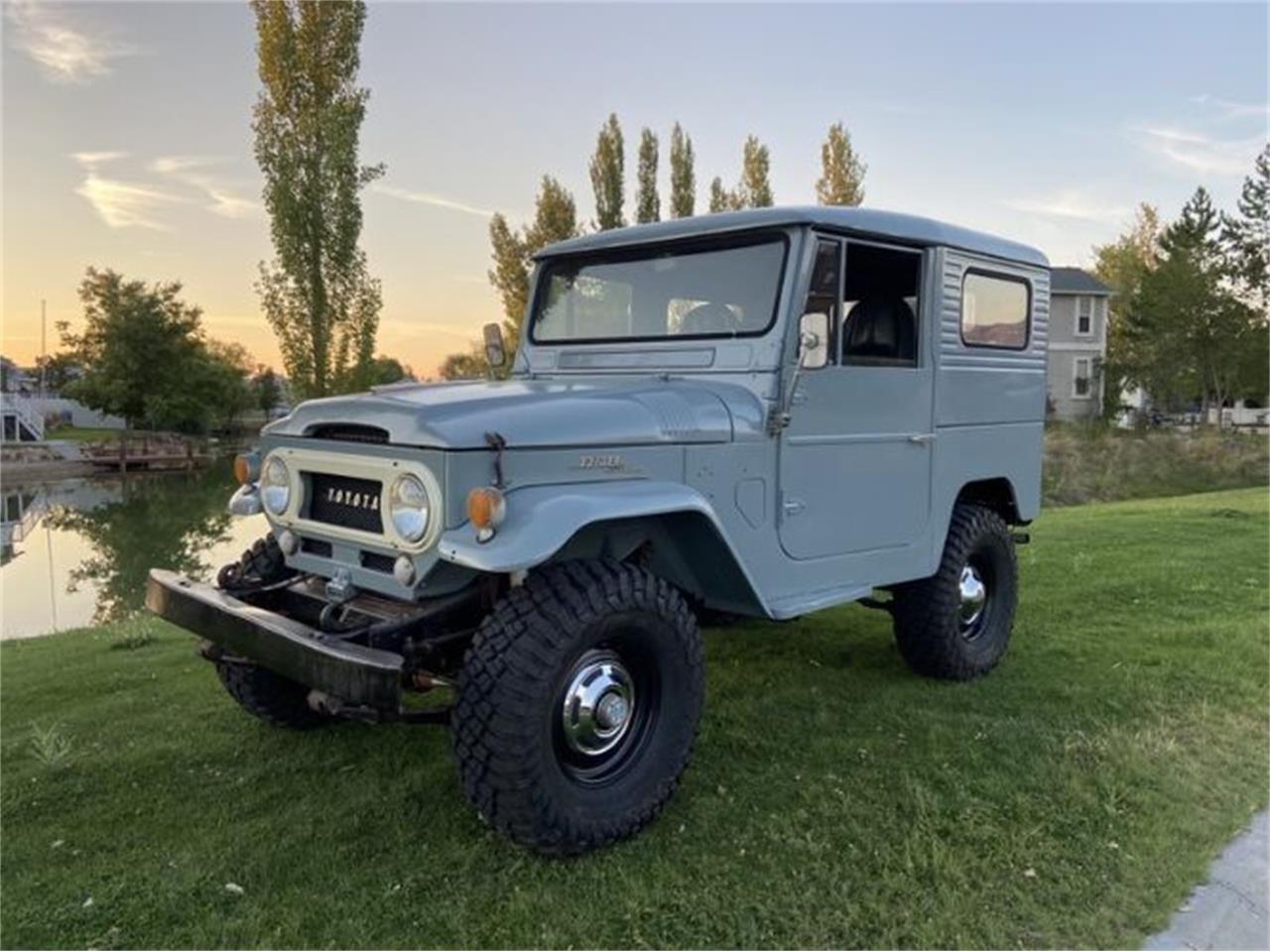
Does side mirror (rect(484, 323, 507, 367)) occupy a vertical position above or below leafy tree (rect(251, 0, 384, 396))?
below

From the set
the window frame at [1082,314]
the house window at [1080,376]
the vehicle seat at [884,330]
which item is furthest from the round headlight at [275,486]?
the window frame at [1082,314]

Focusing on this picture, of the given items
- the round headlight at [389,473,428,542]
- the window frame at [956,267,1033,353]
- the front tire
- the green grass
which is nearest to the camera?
the front tire

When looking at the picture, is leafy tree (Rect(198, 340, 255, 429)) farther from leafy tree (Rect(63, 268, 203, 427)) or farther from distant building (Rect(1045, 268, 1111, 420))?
distant building (Rect(1045, 268, 1111, 420))

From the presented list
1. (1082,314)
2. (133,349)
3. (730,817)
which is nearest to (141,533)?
(730,817)

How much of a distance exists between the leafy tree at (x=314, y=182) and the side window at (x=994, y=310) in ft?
49.2

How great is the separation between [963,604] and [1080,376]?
35839mm

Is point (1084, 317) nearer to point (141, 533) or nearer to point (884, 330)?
point (141, 533)

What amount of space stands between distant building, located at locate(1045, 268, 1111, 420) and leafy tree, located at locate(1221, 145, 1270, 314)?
506 cm

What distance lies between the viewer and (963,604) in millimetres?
4957

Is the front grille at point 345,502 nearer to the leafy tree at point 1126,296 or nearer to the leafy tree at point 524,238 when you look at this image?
the leafy tree at point 524,238

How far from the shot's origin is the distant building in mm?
36375

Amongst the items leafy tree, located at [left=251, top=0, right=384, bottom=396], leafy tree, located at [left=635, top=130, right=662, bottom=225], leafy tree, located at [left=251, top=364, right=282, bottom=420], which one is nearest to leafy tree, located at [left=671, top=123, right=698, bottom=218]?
leafy tree, located at [left=635, top=130, right=662, bottom=225]

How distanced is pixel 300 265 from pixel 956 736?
1674 centimetres

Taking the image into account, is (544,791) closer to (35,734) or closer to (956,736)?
(956,736)
